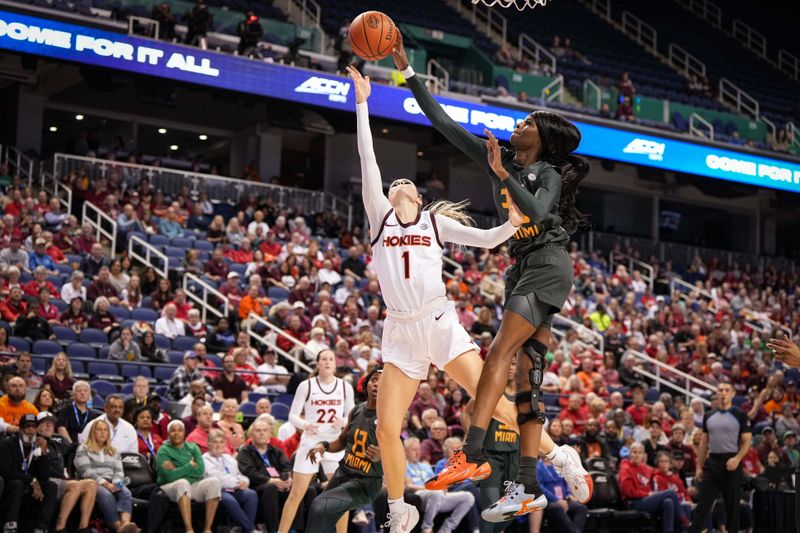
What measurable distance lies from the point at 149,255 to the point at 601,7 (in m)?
21.6

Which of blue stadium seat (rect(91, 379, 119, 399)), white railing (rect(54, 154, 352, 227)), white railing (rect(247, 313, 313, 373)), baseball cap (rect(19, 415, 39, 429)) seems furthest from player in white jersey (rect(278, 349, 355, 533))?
white railing (rect(54, 154, 352, 227))

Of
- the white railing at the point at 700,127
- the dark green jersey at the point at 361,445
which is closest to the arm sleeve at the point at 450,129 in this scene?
the dark green jersey at the point at 361,445

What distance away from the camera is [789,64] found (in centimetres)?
3594

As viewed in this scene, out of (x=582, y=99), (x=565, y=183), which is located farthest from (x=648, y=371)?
(x=565, y=183)

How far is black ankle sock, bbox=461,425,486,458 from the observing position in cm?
589

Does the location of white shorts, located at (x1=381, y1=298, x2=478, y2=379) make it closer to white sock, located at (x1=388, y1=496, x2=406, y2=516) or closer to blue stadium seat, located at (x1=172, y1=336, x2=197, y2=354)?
white sock, located at (x1=388, y1=496, x2=406, y2=516)

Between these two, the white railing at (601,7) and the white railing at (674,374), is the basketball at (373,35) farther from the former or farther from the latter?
the white railing at (601,7)

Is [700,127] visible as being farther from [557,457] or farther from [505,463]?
[557,457]

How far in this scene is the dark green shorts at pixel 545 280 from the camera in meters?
6.16

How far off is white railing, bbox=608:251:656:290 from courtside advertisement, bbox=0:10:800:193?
8.35 ft

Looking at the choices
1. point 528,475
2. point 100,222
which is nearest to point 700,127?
point 100,222

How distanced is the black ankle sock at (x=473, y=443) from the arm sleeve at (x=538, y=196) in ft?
4.00

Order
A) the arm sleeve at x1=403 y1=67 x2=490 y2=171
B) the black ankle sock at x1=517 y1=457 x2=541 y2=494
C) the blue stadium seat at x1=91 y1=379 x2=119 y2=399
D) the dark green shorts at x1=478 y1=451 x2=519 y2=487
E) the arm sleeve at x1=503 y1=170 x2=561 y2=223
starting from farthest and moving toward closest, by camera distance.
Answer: the blue stadium seat at x1=91 y1=379 x2=119 y2=399 < the dark green shorts at x1=478 y1=451 x2=519 y2=487 < the arm sleeve at x1=403 y1=67 x2=490 y2=171 < the black ankle sock at x1=517 y1=457 x2=541 y2=494 < the arm sleeve at x1=503 y1=170 x2=561 y2=223

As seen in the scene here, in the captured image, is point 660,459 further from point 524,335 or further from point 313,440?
point 524,335
